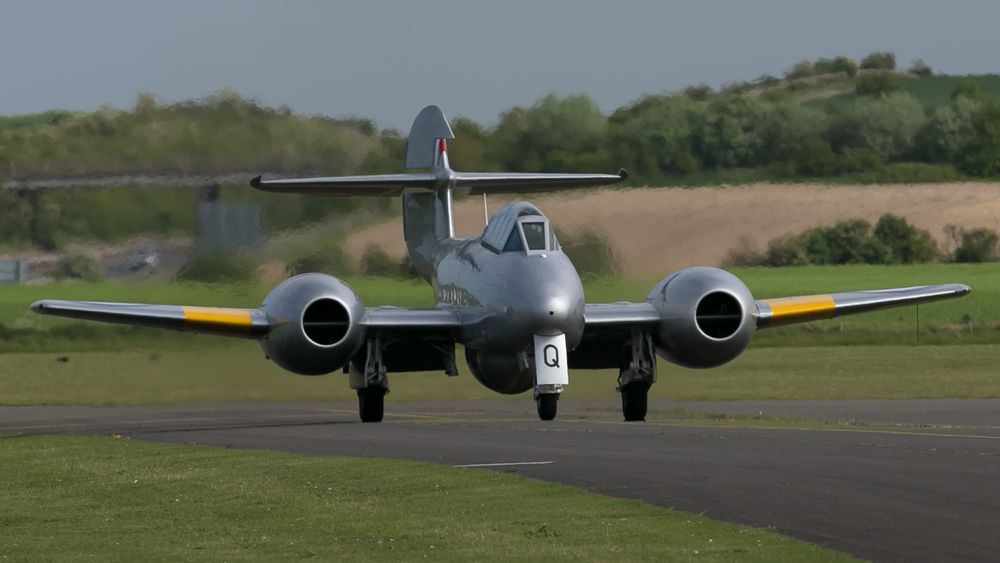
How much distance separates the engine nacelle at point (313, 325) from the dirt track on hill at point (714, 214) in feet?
20.7

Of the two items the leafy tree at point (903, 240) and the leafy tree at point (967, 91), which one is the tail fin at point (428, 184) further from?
the leafy tree at point (967, 91)

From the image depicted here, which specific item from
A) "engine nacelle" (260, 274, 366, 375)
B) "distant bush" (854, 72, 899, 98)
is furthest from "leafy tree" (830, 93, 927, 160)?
"engine nacelle" (260, 274, 366, 375)

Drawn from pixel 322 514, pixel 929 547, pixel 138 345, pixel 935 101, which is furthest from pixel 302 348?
pixel 935 101

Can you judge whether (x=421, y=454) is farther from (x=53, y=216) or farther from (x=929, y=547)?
(x=53, y=216)

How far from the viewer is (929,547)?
41.9 ft

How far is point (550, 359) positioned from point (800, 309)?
6.05 m

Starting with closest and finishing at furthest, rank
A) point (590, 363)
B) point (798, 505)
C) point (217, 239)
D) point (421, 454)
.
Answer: point (798, 505) < point (421, 454) < point (590, 363) < point (217, 239)

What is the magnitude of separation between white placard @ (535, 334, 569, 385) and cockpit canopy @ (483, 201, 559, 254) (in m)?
1.41

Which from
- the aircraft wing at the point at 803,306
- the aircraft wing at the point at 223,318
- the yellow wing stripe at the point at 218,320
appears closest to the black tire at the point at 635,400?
the aircraft wing at the point at 803,306

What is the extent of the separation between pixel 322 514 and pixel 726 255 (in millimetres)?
24654

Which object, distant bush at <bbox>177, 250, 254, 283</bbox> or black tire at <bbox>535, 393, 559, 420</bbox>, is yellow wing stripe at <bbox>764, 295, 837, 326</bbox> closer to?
black tire at <bbox>535, 393, 559, 420</bbox>

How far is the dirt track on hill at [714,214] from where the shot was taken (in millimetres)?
34281

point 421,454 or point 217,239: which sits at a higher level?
point 217,239

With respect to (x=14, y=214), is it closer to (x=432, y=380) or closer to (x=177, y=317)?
(x=177, y=317)
